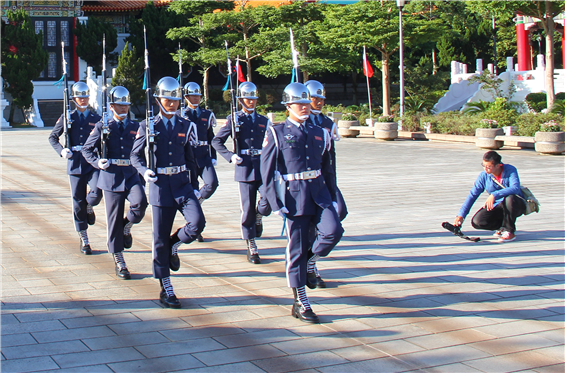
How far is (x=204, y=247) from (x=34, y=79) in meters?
38.7

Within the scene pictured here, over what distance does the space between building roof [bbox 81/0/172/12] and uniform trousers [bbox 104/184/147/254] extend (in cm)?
4065

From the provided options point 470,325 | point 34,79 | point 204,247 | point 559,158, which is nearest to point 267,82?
point 34,79

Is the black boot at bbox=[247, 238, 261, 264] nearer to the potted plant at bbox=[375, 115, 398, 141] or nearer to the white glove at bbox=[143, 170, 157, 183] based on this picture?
the white glove at bbox=[143, 170, 157, 183]

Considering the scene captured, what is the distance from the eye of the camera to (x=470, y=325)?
17.2 feet

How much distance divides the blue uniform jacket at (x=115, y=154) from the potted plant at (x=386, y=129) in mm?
17600

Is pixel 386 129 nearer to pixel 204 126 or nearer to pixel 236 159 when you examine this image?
pixel 204 126

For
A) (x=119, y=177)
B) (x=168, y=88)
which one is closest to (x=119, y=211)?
(x=119, y=177)

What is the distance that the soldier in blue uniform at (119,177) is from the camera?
6887 mm

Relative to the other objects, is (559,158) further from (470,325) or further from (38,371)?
(38,371)

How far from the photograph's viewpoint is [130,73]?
41250mm

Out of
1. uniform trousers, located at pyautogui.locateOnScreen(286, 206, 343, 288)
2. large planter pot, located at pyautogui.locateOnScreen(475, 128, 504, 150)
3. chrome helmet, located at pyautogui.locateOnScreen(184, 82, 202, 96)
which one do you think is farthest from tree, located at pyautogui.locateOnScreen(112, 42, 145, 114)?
uniform trousers, located at pyautogui.locateOnScreen(286, 206, 343, 288)

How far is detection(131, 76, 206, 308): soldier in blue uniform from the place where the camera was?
5.88 m

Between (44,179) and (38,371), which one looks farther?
(44,179)

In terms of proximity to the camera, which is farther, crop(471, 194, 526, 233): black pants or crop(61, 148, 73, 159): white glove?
crop(471, 194, 526, 233): black pants
